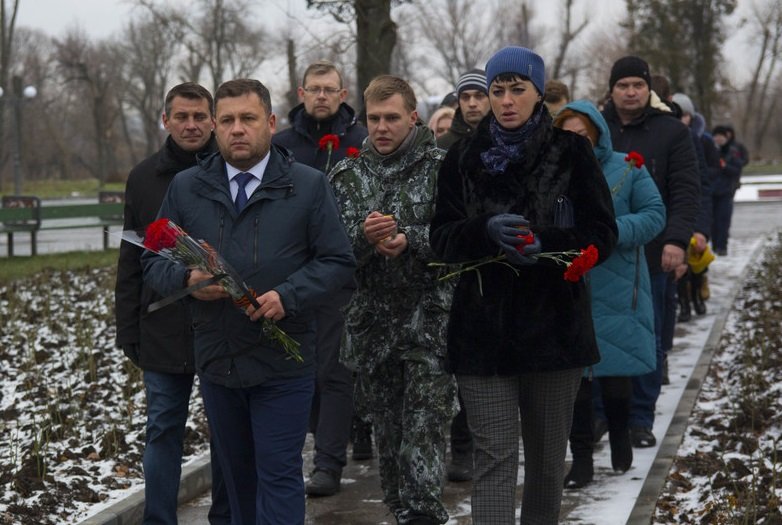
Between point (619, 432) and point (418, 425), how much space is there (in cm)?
168

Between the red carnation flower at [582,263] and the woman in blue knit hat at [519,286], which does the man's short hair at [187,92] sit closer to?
the woman in blue knit hat at [519,286]

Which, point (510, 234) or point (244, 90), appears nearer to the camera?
point (510, 234)

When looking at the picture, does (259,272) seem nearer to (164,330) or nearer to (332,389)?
(164,330)

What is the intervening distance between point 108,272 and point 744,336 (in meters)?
8.73

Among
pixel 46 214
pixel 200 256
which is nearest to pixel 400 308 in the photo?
pixel 200 256

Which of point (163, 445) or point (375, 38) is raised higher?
point (375, 38)

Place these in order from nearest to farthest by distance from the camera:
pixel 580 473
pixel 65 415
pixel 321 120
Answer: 1. pixel 580 473
2. pixel 321 120
3. pixel 65 415

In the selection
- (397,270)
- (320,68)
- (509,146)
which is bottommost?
(397,270)

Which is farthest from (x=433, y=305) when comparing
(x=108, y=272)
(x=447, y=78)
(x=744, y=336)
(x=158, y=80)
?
(x=158, y=80)

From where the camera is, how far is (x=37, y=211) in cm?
2088

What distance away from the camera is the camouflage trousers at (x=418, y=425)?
5844mm

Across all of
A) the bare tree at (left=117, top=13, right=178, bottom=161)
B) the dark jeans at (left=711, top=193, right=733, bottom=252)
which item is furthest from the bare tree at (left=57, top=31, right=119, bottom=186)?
the dark jeans at (left=711, top=193, right=733, bottom=252)

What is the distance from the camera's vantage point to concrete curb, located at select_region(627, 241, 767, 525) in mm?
6196

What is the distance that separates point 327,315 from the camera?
719 cm
